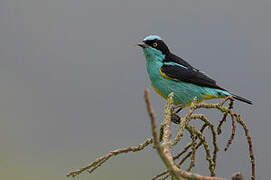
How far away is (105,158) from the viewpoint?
6.53ft

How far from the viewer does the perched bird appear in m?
5.04

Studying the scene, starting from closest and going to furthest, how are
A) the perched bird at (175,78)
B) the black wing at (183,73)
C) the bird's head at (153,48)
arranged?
the perched bird at (175,78) → the black wing at (183,73) → the bird's head at (153,48)

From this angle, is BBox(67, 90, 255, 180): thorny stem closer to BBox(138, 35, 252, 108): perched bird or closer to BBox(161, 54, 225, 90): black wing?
BBox(138, 35, 252, 108): perched bird

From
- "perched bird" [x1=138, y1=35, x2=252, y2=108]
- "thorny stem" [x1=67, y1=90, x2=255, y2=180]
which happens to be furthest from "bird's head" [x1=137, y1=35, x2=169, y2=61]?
"thorny stem" [x1=67, y1=90, x2=255, y2=180]

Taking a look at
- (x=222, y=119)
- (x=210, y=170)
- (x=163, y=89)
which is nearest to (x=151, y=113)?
(x=210, y=170)

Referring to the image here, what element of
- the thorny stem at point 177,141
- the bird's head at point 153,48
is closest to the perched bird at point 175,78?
the bird's head at point 153,48

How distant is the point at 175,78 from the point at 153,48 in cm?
54

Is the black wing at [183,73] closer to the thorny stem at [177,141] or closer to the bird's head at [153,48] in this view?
the bird's head at [153,48]

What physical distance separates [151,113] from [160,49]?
454 cm

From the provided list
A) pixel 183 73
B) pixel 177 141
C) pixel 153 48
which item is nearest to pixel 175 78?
pixel 183 73

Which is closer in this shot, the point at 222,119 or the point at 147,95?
the point at 147,95

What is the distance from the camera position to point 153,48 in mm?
5434

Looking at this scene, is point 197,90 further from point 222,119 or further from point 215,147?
point 215,147

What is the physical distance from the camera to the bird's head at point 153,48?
5.40 metres
